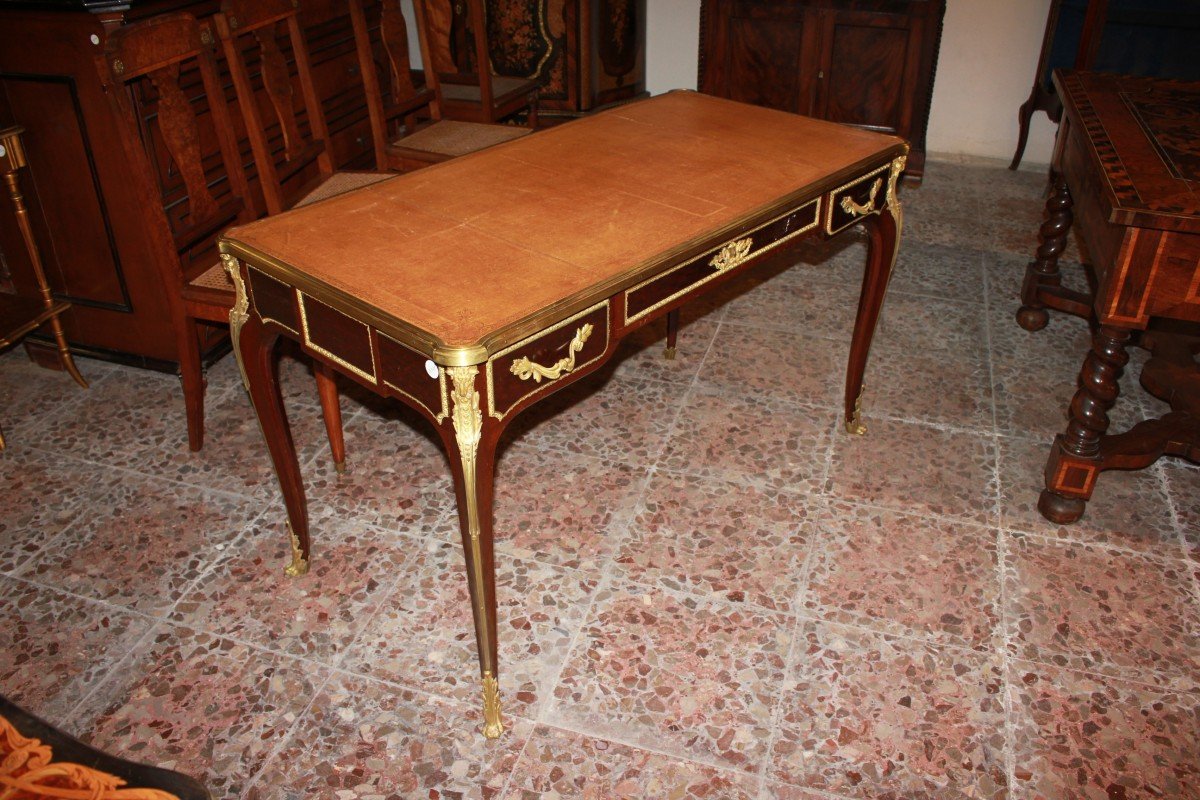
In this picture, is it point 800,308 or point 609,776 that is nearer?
point 609,776

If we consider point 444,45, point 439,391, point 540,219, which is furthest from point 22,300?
point 439,391

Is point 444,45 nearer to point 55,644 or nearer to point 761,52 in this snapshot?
point 761,52

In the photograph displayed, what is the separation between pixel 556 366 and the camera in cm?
157

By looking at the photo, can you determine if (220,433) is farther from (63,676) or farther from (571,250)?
(571,250)

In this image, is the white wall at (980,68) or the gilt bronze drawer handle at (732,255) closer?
the gilt bronze drawer handle at (732,255)

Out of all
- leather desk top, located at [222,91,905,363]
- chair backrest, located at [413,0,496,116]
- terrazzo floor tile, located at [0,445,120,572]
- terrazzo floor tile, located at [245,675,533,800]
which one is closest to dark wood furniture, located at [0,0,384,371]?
chair backrest, located at [413,0,496,116]

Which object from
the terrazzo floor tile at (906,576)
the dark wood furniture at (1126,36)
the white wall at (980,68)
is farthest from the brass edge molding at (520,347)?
the white wall at (980,68)

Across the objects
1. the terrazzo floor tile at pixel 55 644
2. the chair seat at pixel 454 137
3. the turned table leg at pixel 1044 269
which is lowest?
the terrazzo floor tile at pixel 55 644

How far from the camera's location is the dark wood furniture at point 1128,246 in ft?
6.57

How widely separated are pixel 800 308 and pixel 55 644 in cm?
252

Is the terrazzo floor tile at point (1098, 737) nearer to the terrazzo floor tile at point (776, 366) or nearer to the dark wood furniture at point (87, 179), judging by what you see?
the terrazzo floor tile at point (776, 366)

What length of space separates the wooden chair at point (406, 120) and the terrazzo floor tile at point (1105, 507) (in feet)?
5.73

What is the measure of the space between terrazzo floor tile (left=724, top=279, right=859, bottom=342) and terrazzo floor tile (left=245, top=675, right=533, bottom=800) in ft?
6.24

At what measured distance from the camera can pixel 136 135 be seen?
221 centimetres
